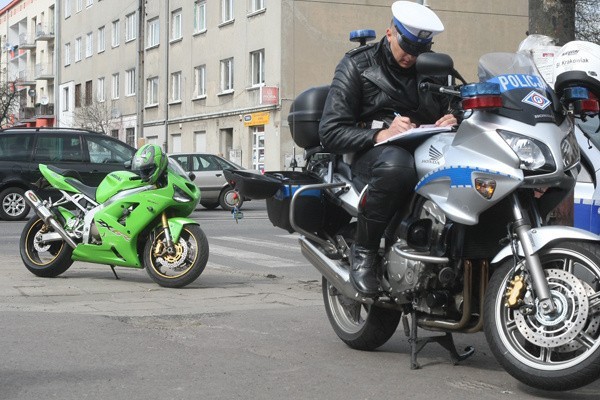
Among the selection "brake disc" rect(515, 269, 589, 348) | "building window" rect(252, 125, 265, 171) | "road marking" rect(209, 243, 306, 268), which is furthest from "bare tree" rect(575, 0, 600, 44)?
"brake disc" rect(515, 269, 589, 348)

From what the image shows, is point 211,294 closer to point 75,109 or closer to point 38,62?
point 75,109

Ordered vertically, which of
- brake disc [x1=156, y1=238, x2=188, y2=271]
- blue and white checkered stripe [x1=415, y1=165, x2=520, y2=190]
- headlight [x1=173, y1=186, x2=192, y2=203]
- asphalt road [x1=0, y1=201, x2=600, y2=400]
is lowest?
asphalt road [x1=0, y1=201, x2=600, y2=400]

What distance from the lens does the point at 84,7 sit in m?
62.1

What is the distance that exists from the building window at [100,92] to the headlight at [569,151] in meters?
53.8

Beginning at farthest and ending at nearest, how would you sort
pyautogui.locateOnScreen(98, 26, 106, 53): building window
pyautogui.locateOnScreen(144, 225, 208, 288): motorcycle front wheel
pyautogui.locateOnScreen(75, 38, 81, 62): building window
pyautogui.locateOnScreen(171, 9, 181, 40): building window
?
1. pyautogui.locateOnScreen(75, 38, 81, 62): building window
2. pyautogui.locateOnScreen(98, 26, 106, 53): building window
3. pyautogui.locateOnScreen(171, 9, 181, 40): building window
4. pyautogui.locateOnScreen(144, 225, 208, 288): motorcycle front wheel

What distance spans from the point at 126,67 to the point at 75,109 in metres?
10.3

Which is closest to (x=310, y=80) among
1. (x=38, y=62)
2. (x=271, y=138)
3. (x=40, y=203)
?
(x=271, y=138)

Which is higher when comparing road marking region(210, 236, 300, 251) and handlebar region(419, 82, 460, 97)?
handlebar region(419, 82, 460, 97)

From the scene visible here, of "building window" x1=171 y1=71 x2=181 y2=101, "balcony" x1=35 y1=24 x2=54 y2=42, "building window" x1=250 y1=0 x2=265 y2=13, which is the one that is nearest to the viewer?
"building window" x1=250 y1=0 x2=265 y2=13

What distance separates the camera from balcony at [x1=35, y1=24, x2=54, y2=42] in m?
73.1

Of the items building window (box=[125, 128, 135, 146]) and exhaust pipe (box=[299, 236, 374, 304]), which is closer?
exhaust pipe (box=[299, 236, 374, 304])

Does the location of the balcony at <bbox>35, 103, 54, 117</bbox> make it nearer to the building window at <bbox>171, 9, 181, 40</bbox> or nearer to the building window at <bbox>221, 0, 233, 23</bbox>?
the building window at <bbox>171, 9, 181, 40</bbox>

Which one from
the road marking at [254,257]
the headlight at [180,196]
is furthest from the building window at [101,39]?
the headlight at [180,196]

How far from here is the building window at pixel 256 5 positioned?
38.9m
